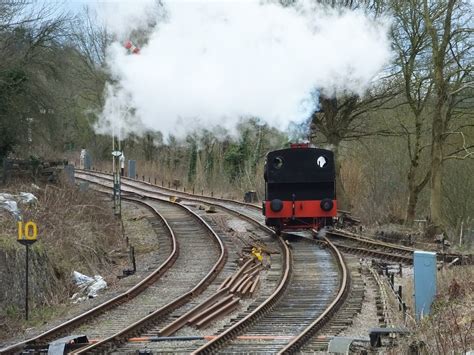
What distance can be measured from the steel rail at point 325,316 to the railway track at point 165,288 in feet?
7.58

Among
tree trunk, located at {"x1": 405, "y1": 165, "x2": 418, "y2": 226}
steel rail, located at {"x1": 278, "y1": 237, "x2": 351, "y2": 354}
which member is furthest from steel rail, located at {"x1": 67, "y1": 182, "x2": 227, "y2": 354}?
tree trunk, located at {"x1": 405, "y1": 165, "x2": 418, "y2": 226}

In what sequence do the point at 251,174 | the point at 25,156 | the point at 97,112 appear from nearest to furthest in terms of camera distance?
the point at 25,156 → the point at 251,174 → the point at 97,112

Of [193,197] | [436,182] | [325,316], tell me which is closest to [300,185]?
[436,182]

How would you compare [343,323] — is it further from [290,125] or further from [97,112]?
[97,112]

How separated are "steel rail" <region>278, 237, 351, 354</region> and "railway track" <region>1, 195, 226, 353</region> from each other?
91.0 inches

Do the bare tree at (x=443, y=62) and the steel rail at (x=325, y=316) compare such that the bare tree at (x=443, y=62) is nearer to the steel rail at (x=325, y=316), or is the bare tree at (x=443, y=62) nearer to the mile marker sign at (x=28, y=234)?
the steel rail at (x=325, y=316)

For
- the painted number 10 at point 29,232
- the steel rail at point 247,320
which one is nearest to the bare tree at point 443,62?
the steel rail at point 247,320

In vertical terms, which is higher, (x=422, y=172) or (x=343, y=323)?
(x=422, y=172)

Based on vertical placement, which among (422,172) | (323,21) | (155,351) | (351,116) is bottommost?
(155,351)

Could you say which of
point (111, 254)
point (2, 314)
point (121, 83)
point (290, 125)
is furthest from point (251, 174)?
point (2, 314)

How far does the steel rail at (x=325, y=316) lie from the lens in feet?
28.2

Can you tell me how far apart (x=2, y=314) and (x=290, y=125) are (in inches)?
481

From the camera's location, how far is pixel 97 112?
45.2 m

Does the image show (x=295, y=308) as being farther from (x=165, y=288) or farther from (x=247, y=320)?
(x=165, y=288)
